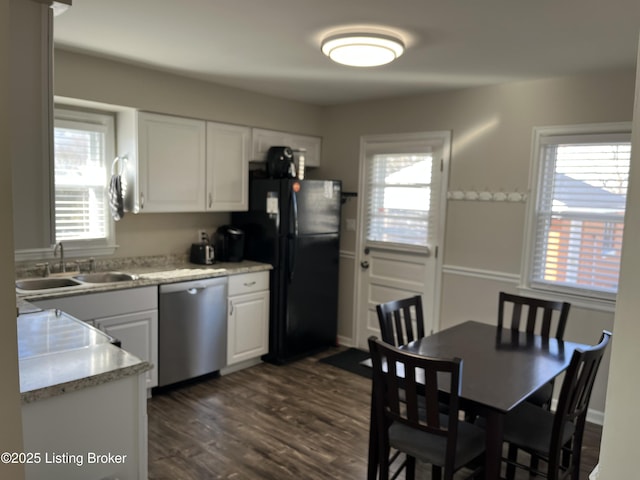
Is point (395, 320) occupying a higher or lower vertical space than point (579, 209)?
lower

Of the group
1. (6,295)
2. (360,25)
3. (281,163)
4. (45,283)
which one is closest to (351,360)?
(281,163)

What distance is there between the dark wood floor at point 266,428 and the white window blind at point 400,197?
52.8 inches

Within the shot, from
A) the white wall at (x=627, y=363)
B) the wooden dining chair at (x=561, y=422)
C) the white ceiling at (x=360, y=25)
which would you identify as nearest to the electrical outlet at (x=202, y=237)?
the white ceiling at (x=360, y=25)

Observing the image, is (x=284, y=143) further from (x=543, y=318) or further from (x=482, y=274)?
(x=543, y=318)

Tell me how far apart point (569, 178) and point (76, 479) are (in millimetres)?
3422

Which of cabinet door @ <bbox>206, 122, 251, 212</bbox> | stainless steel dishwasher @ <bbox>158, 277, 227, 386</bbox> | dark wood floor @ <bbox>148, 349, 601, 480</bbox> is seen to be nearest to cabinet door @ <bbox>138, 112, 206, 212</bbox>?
cabinet door @ <bbox>206, 122, 251, 212</bbox>

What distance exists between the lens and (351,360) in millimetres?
4383

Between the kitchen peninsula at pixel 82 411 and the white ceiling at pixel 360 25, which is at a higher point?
the white ceiling at pixel 360 25

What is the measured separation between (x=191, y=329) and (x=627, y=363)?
3352 millimetres

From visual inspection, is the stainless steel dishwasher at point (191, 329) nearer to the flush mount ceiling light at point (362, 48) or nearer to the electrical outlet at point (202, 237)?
the electrical outlet at point (202, 237)

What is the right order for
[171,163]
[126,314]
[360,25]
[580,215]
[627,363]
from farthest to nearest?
1. [171,163]
2. [580,215]
3. [126,314]
4. [360,25]
5. [627,363]

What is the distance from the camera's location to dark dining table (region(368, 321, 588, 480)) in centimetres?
195

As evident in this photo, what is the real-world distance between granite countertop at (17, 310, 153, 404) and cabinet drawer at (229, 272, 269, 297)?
1741mm

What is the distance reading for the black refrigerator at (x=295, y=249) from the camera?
4133 millimetres
